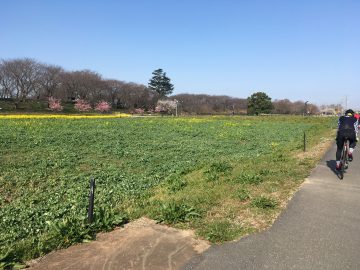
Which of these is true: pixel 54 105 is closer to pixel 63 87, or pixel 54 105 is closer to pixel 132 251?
pixel 63 87

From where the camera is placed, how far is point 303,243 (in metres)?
4.94

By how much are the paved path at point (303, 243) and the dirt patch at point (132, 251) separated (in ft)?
0.96

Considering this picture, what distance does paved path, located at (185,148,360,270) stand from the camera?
431cm

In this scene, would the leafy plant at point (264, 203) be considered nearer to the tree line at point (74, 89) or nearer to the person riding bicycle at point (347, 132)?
the person riding bicycle at point (347, 132)

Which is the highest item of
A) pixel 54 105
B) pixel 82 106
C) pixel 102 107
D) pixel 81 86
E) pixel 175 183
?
pixel 81 86

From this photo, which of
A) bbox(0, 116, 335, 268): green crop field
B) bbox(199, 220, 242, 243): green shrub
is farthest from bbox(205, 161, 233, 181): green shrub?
bbox(199, 220, 242, 243): green shrub

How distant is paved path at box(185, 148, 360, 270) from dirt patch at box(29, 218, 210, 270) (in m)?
0.29

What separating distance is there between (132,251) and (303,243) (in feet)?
7.66

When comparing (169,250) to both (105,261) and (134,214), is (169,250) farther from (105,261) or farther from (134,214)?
(134,214)

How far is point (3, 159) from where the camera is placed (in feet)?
41.4

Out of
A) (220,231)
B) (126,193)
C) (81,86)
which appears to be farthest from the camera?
(81,86)

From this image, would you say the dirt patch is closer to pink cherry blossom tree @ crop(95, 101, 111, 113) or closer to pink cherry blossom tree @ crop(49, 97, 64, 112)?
pink cherry blossom tree @ crop(49, 97, 64, 112)

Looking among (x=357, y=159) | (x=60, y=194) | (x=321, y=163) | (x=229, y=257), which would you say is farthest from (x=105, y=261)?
(x=357, y=159)

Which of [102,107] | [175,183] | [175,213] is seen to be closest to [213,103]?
[102,107]
